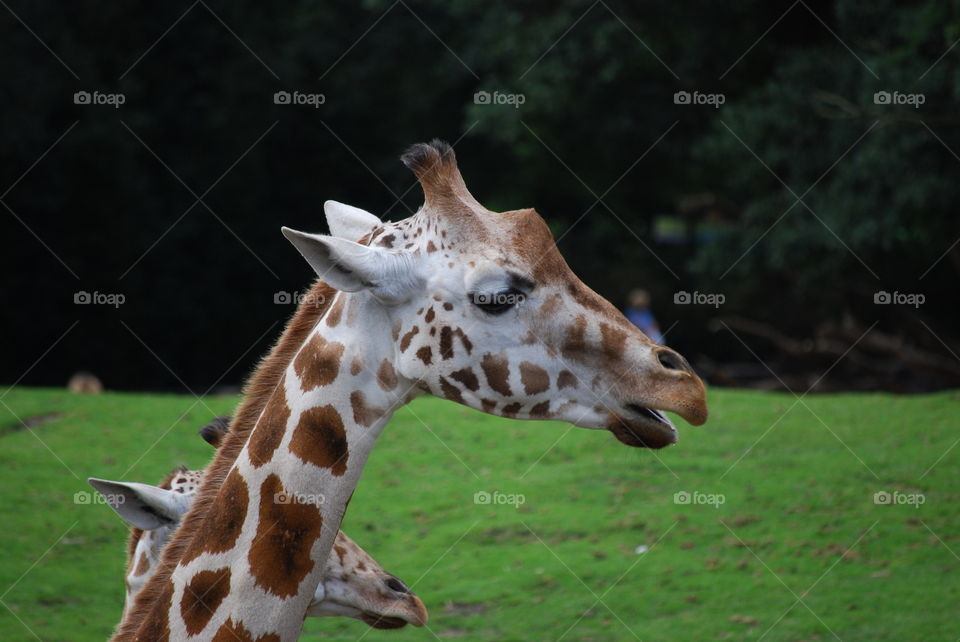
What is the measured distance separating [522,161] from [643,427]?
80.8 ft

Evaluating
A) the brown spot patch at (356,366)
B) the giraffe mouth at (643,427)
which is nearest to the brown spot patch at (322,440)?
the brown spot patch at (356,366)

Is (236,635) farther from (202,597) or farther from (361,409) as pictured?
(361,409)

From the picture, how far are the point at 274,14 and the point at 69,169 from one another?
10.2 metres

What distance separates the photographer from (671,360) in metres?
3.11

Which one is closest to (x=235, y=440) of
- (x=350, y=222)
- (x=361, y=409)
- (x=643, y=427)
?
(x=361, y=409)

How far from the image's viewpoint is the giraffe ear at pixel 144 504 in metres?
3.97

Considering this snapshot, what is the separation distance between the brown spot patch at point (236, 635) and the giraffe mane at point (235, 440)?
27cm

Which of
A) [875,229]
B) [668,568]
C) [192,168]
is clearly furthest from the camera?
[192,168]

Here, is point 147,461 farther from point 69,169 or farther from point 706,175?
point 706,175

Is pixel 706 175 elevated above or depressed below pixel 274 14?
below

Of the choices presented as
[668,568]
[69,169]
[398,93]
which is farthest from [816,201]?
[398,93]

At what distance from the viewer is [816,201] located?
1658 cm

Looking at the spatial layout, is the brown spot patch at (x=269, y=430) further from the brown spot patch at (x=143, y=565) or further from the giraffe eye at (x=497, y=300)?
the brown spot patch at (x=143, y=565)

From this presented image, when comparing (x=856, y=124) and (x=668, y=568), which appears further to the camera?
(x=856, y=124)
